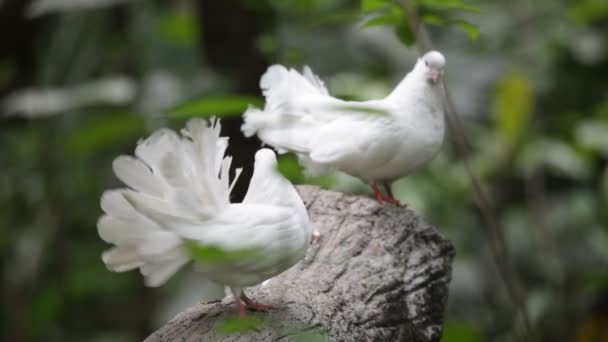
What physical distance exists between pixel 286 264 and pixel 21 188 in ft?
15.3

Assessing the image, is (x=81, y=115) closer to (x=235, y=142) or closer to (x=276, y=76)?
(x=235, y=142)

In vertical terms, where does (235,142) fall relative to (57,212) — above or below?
above

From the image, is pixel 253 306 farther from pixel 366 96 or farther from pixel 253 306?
pixel 366 96

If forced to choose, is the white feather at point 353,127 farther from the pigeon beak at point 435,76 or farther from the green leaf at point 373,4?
the green leaf at point 373,4

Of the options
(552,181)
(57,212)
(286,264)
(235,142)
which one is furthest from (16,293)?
(552,181)

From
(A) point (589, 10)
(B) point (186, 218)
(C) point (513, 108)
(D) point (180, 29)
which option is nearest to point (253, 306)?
(B) point (186, 218)

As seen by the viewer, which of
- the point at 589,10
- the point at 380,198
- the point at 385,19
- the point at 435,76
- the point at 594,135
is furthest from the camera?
the point at 589,10

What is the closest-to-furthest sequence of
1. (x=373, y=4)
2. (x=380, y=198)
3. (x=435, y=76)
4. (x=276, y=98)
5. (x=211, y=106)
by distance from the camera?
(x=211, y=106) → (x=373, y=4) → (x=276, y=98) → (x=435, y=76) → (x=380, y=198)

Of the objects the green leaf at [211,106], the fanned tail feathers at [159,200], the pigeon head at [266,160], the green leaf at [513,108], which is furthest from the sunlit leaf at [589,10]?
the green leaf at [211,106]

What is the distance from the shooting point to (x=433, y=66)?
2.61 metres

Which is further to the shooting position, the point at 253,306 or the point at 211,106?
the point at 253,306

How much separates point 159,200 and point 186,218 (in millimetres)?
86

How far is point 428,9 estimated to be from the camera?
7.00 ft

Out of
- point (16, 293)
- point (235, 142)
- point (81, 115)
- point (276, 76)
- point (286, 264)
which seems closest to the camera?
point (286, 264)
